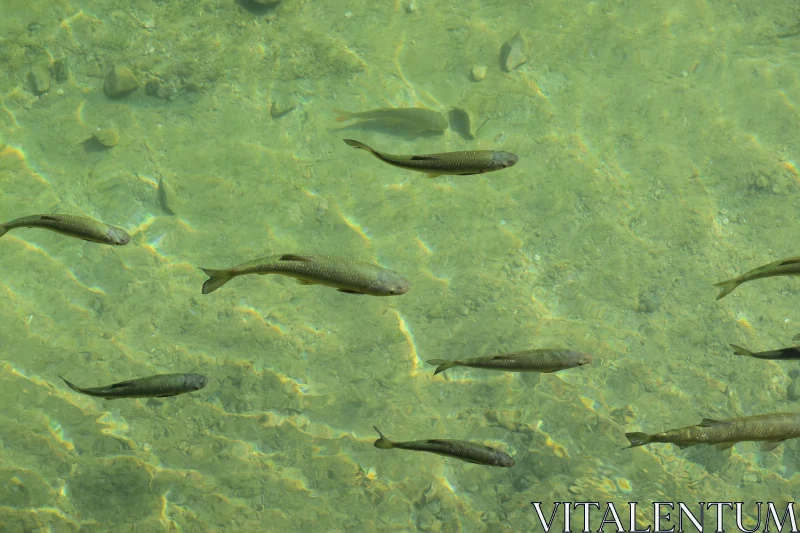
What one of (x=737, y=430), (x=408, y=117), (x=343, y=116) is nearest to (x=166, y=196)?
(x=343, y=116)

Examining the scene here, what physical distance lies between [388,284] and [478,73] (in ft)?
18.3

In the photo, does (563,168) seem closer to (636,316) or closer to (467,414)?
(636,316)

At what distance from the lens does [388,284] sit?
352 centimetres

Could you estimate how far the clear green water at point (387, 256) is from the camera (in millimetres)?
5609

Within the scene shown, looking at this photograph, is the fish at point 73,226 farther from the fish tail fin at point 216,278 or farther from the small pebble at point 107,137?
the small pebble at point 107,137

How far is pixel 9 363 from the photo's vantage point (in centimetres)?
596

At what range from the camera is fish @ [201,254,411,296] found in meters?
3.36

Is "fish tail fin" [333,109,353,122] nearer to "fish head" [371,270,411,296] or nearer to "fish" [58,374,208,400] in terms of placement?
"fish head" [371,270,411,296]

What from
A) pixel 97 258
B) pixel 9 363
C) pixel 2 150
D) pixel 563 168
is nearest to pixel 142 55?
pixel 2 150

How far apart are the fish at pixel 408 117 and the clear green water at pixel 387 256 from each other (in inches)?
9.2

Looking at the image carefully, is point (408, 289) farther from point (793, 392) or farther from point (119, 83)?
point (119, 83)

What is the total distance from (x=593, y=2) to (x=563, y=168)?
10.4ft

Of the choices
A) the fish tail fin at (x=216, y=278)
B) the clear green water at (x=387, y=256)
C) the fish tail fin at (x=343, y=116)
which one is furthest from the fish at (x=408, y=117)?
the fish tail fin at (x=216, y=278)

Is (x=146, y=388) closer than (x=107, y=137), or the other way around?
(x=146, y=388)
